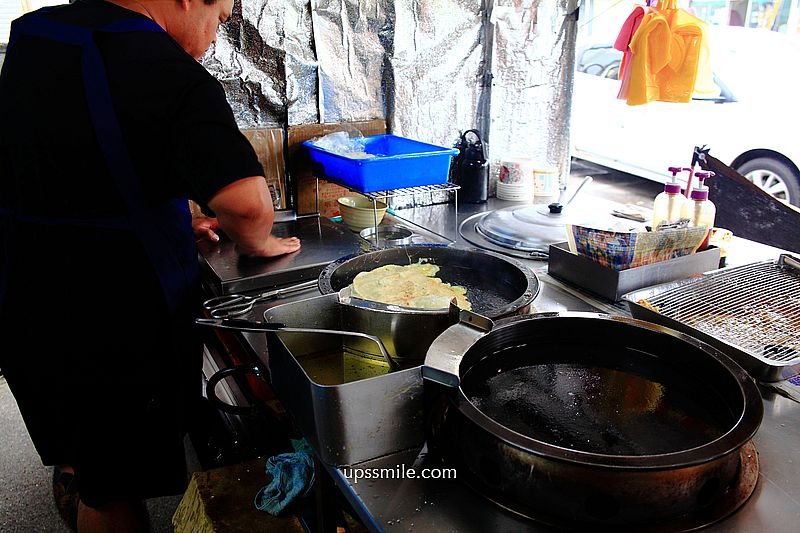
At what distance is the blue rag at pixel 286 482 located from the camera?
1458mm

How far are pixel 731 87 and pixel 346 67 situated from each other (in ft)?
15.5

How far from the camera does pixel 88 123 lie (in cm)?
132

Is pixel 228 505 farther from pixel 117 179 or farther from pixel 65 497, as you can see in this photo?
pixel 65 497

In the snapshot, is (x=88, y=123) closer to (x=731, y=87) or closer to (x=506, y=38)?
(x=506, y=38)

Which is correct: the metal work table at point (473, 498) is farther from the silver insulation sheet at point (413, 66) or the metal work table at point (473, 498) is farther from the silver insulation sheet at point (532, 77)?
the silver insulation sheet at point (532, 77)

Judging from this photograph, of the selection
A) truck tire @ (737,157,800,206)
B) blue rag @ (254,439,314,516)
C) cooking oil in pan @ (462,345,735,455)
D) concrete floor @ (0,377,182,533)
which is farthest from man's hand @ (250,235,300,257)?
truck tire @ (737,157,800,206)

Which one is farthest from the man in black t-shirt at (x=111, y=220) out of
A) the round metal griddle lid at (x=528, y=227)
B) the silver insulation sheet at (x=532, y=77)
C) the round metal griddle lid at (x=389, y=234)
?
the silver insulation sheet at (x=532, y=77)

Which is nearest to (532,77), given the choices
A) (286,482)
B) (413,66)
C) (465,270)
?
(413,66)

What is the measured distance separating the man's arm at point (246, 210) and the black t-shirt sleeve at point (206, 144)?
3cm

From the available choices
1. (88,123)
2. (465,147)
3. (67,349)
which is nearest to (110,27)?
(88,123)

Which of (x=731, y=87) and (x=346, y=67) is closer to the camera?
(x=346, y=67)

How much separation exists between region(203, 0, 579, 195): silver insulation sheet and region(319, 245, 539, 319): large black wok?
40.4 inches

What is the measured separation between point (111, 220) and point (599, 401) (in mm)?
1194

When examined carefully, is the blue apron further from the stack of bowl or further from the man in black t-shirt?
the stack of bowl
